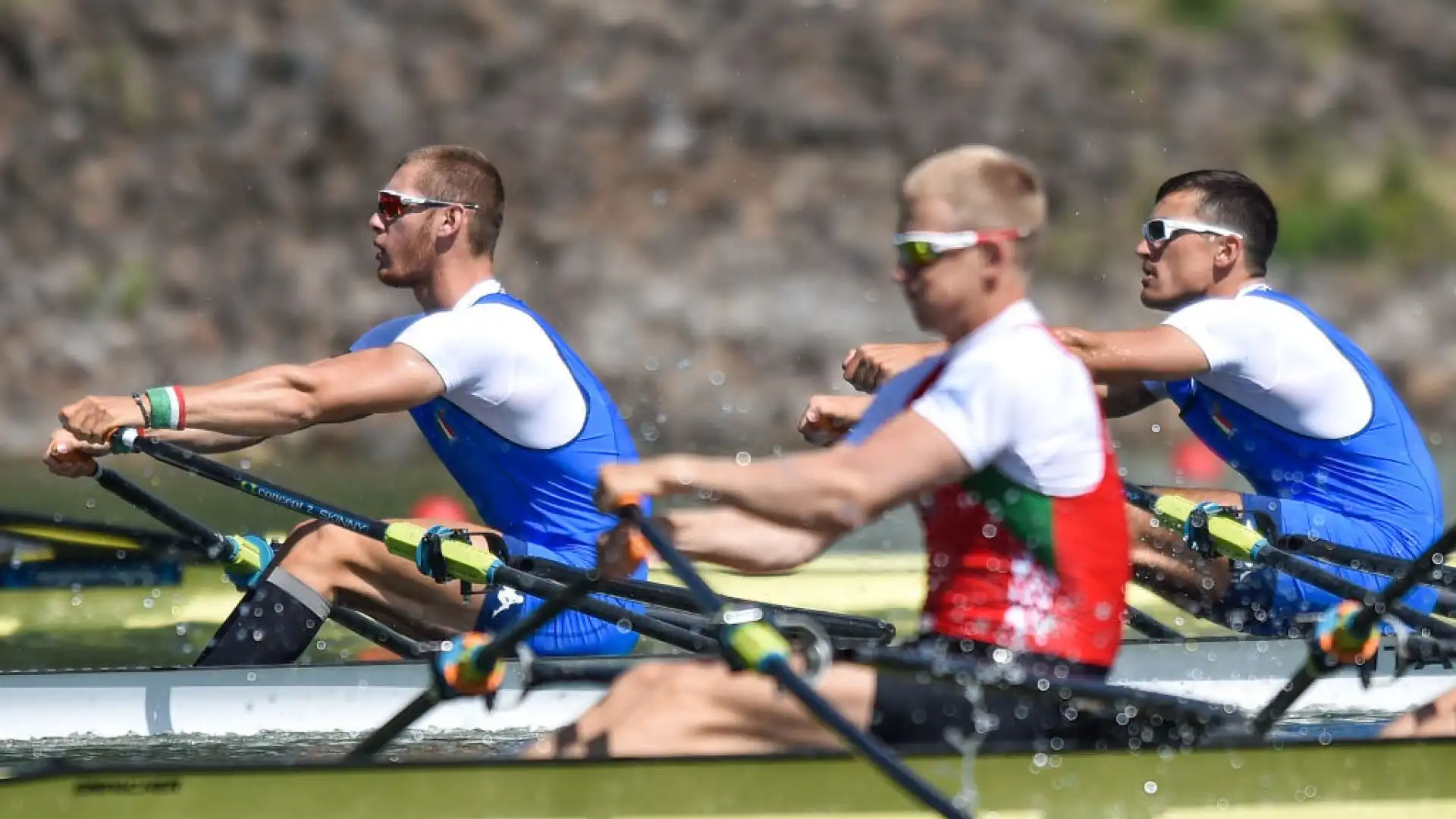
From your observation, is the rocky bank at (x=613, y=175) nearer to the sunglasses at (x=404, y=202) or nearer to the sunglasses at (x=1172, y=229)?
the sunglasses at (x=404, y=202)

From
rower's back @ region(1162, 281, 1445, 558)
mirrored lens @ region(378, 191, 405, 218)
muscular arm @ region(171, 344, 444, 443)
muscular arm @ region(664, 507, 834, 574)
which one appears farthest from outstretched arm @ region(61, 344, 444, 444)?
rower's back @ region(1162, 281, 1445, 558)

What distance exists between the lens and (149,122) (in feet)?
94.7

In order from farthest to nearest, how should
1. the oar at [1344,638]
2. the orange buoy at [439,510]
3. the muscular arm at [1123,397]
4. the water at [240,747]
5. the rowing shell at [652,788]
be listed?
1. the orange buoy at [439,510]
2. the muscular arm at [1123,397]
3. the water at [240,747]
4. the oar at [1344,638]
5. the rowing shell at [652,788]

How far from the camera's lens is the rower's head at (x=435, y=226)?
6430 mm

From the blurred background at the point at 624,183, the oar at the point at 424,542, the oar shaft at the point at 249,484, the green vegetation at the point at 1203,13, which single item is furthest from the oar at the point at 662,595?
the green vegetation at the point at 1203,13

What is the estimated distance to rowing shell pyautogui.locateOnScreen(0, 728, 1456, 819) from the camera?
Answer: 14.6 ft

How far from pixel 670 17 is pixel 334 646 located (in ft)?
76.2

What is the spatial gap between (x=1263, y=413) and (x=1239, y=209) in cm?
68

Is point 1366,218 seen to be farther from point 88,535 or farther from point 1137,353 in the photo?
point 88,535

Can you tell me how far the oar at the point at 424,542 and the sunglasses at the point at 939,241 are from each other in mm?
1612

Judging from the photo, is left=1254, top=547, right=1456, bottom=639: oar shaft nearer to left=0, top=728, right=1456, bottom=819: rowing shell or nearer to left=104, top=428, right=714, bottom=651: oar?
left=0, top=728, right=1456, bottom=819: rowing shell

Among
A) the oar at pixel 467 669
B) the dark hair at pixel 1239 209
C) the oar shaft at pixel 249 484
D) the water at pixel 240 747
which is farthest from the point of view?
the dark hair at pixel 1239 209

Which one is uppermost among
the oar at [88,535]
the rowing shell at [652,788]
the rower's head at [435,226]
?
the rower's head at [435,226]

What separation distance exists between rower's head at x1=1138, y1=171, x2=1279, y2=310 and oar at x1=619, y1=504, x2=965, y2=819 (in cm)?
286
